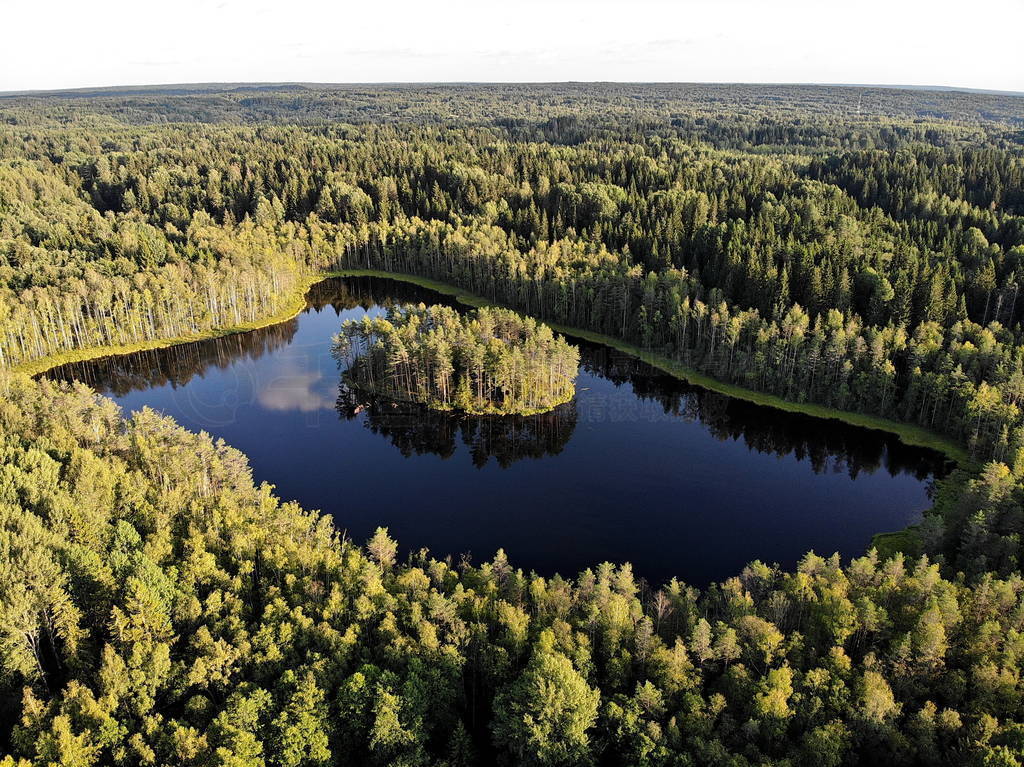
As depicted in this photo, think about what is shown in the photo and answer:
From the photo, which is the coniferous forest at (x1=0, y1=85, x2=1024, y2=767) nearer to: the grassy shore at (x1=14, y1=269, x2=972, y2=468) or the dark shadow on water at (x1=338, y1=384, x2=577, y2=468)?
the grassy shore at (x1=14, y1=269, x2=972, y2=468)

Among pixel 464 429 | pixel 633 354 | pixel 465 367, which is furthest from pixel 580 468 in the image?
pixel 633 354

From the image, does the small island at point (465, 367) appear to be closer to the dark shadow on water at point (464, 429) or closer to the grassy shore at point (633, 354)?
the dark shadow on water at point (464, 429)

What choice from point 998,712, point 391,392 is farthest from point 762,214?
point 998,712

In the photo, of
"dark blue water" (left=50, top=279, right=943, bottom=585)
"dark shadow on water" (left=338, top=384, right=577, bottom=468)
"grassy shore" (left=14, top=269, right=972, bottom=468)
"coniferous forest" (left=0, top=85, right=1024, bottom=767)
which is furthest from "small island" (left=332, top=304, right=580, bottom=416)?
"grassy shore" (left=14, top=269, right=972, bottom=468)

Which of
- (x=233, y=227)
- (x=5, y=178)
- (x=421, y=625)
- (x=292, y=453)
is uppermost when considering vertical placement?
(x=5, y=178)

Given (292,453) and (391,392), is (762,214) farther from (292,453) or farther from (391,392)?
(292,453)
